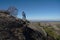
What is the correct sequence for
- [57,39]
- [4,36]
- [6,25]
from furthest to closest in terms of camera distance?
[57,39], [6,25], [4,36]

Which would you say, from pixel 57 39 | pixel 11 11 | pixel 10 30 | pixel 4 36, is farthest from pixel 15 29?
pixel 57 39

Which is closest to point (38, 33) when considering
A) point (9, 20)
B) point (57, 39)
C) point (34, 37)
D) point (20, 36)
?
point (34, 37)

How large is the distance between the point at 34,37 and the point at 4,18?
366 centimetres

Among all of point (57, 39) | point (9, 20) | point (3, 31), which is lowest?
point (57, 39)

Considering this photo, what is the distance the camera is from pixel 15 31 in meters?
15.0

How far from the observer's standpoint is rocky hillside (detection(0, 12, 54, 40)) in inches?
567

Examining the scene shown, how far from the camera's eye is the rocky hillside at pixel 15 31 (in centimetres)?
1439

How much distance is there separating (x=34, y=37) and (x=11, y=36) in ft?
7.86

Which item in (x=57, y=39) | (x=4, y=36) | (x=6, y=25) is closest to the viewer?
(x=4, y=36)

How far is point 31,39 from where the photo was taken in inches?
598

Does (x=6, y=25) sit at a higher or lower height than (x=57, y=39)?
higher

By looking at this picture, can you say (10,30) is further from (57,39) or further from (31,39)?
(57,39)

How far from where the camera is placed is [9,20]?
15.8m

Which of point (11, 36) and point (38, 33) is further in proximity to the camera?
point (38, 33)
